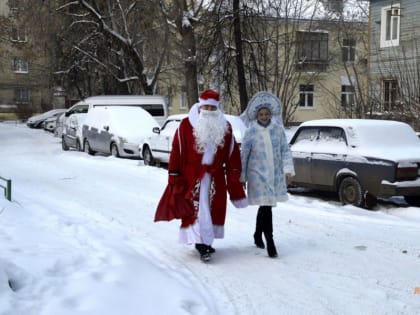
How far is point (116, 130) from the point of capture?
18375 mm

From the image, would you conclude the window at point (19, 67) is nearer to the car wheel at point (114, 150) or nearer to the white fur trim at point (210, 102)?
the car wheel at point (114, 150)

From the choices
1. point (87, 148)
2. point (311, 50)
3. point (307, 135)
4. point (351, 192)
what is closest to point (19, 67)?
point (311, 50)

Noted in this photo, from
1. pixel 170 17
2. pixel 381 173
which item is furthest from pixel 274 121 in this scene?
pixel 170 17

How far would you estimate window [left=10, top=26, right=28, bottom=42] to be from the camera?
29134mm

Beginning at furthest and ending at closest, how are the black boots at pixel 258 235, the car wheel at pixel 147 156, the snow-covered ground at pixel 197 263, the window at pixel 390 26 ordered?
1. the window at pixel 390 26
2. the car wheel at pixel 147 156
3. the black boots at pixel 258 235
4. the snow-covered ground at pixel 197 263

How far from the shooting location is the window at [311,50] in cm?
3294

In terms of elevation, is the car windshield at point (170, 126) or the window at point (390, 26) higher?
the window at point (390, 26)

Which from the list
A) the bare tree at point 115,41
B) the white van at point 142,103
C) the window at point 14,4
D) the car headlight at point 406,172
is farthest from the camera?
the window at point 14,4

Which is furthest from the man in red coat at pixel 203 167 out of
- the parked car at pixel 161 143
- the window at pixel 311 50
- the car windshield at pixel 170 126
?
the window at pixel 311 50

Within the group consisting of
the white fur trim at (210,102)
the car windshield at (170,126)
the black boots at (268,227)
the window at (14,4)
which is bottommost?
the black boots at (268,227)

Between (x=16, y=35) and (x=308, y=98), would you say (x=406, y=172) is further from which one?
(x=308, y=98)

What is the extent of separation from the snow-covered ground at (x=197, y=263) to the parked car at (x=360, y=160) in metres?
0.44

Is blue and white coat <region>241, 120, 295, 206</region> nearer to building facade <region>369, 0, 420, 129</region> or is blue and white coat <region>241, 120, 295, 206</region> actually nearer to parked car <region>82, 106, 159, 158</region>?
building facade <region>369, 0, 420, 129</region>

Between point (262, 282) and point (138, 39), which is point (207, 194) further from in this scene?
point (138, 39)
